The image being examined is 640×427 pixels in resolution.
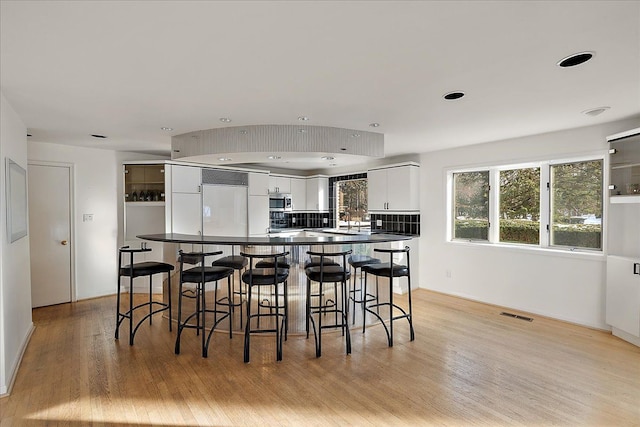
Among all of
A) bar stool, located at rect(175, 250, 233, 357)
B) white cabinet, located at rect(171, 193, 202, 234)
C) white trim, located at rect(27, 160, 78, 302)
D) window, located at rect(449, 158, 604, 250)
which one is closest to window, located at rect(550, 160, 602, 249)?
window, located at rect(449, 158, 604, 250)

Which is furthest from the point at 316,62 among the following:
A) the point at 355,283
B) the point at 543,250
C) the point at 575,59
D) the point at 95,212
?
the point at 95,212

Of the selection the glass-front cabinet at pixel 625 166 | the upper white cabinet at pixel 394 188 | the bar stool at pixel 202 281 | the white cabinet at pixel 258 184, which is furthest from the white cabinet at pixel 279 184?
the glass-front cabinet at pixel 625 166

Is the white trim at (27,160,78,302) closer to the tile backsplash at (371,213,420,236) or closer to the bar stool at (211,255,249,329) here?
the bar stool at (211,255,249,329)

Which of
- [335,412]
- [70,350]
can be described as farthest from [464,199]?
[70,350]

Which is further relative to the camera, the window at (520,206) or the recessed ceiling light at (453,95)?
the window at (520,206)

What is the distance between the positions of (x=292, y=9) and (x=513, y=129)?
344cm

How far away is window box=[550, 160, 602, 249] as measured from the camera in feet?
12.6

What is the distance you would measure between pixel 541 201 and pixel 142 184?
232 inches

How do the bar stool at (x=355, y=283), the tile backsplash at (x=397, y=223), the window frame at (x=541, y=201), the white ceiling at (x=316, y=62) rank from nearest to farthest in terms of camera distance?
the white ceiling at (x=316, y=62), the bar stool at (x=355, y=283), the window frame at (x=541, y=201), the tile backsplash at (x=397, y=223)

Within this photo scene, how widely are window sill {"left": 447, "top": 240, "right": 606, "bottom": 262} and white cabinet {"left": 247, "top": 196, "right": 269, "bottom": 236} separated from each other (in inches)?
135

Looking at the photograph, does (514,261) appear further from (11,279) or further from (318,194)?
(11,279)

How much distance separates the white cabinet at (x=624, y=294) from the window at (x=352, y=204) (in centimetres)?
367

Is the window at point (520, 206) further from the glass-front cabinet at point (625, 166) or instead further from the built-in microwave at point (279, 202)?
the built-in microwave at point (279, 202)

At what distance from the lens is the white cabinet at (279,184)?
6781mm
